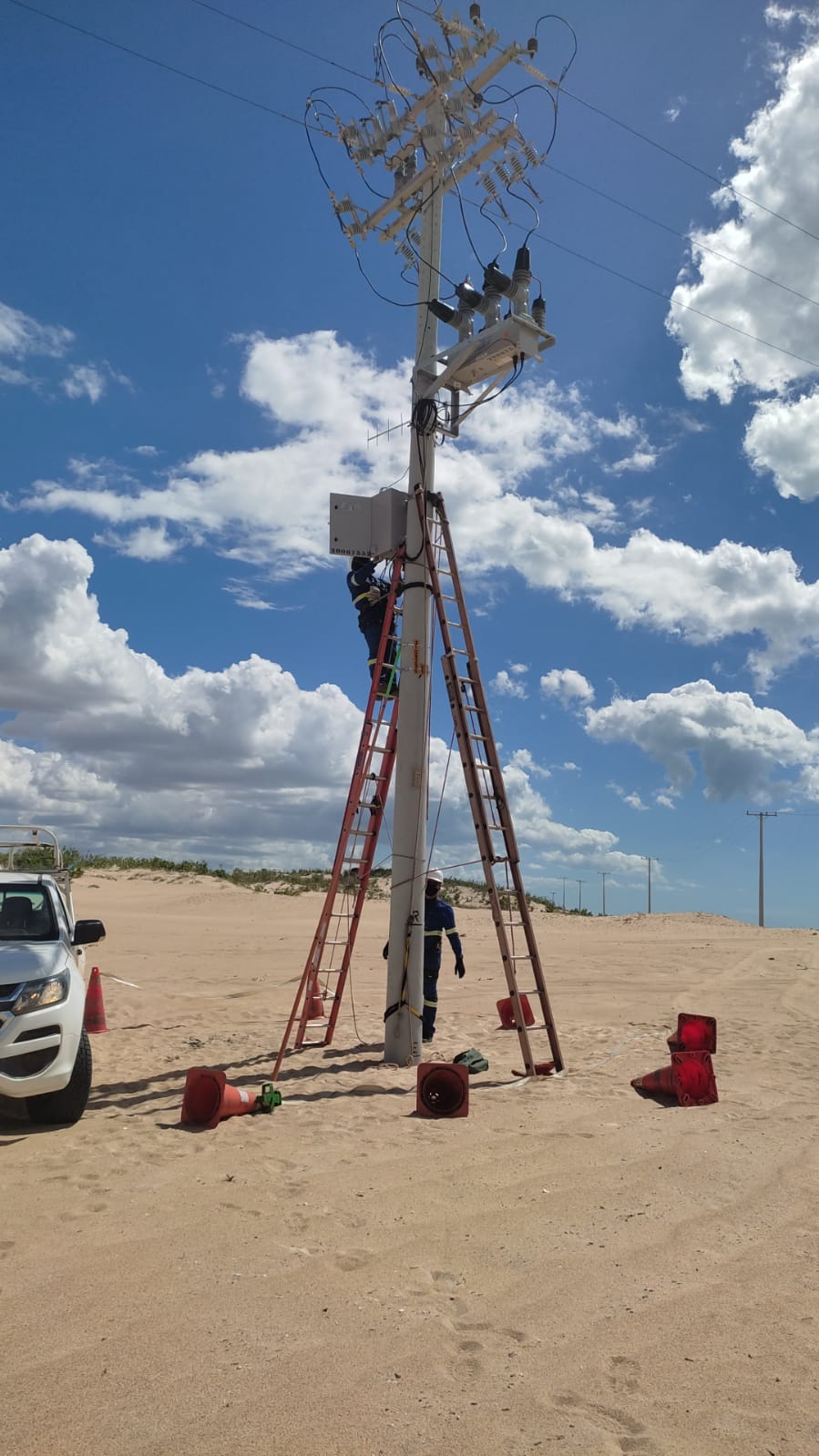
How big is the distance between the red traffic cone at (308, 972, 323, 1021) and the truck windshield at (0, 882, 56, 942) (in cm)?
305

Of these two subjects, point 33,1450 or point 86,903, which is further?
point 86,903

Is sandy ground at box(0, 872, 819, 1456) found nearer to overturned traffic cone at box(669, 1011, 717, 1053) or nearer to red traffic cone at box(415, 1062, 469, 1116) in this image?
red traffic cone at box(415, 1062, 469, 1116)

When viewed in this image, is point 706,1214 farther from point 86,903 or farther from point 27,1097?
point 86,903

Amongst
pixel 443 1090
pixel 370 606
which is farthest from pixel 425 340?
pixel 443 1090

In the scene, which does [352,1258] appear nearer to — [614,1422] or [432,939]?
[614,1422]

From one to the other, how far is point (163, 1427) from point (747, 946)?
23.2 meters

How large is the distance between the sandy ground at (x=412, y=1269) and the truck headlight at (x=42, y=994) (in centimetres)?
96

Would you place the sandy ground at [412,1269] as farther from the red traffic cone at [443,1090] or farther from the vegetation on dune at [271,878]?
the vegetation on dune at [271,878]

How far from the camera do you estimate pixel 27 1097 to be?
714cm

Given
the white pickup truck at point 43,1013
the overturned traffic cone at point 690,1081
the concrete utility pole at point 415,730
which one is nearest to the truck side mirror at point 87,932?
the white pickup truck at point 43,1013

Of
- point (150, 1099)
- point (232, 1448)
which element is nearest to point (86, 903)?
point (150, 1099)

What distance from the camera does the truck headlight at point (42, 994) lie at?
22.1ft

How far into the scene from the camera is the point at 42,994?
688 centimetres

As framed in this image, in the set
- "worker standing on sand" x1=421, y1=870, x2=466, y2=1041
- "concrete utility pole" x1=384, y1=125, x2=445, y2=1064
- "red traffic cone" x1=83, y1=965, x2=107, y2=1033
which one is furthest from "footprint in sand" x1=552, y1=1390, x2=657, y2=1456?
"red traffic cone" x1=83, y1=965, x2=107, y2=1033
